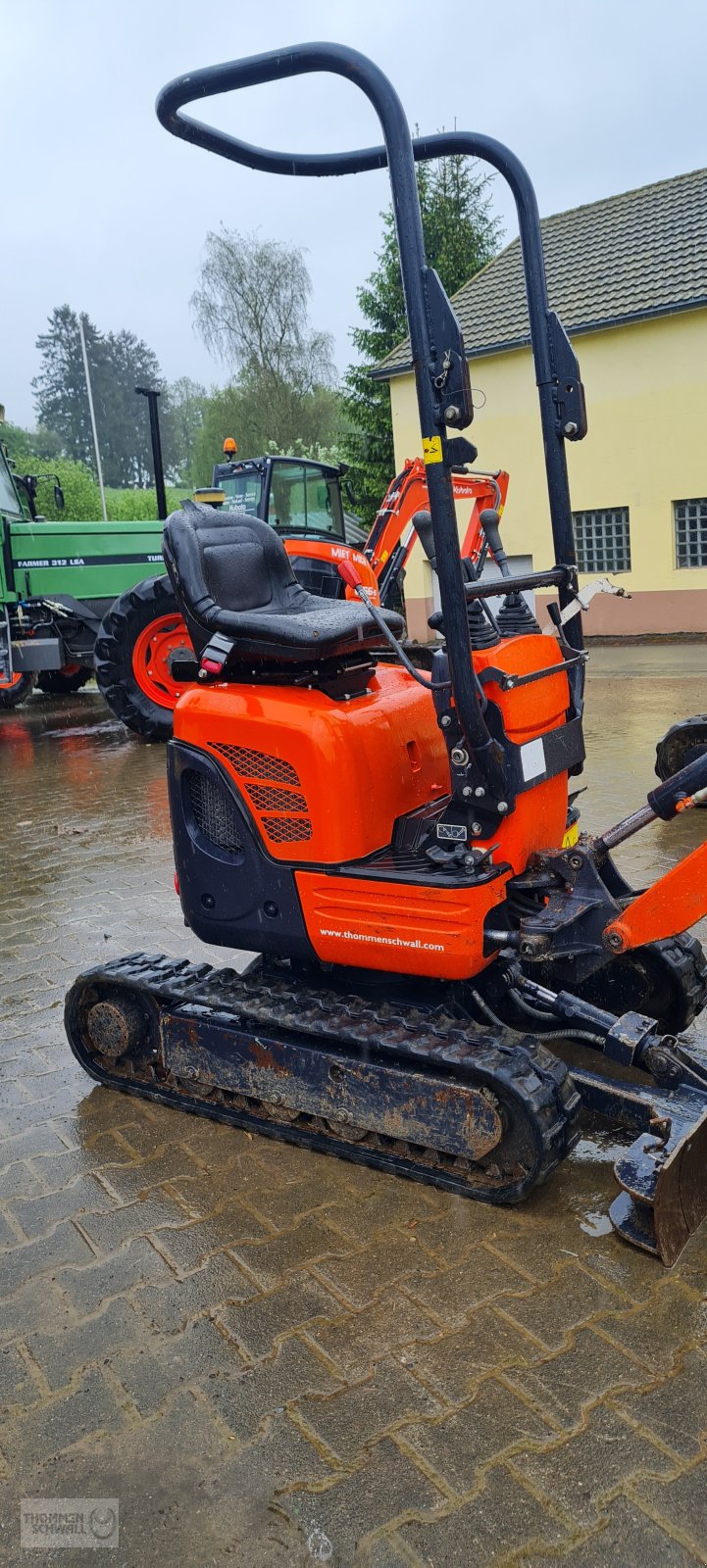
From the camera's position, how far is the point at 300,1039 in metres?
3.42

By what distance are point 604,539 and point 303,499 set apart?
8.21m

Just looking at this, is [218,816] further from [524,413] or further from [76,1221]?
[524,413]

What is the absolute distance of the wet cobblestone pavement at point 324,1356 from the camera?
2.11m

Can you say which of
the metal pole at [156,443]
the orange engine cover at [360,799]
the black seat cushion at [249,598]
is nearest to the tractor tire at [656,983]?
the orange engine cover at [360,799]

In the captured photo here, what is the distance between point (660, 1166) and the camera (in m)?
2.69

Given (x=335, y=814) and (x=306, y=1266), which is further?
(x=335, y=814)

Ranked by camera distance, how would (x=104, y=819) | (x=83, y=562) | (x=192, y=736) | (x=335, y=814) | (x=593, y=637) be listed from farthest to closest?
(x=593, y=637) → (x=83, y=562) → (x=104, y=819) → (x=192, y=736) → (x=335, y=814)

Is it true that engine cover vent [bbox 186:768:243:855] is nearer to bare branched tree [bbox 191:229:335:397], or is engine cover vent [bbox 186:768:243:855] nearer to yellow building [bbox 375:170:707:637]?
yellow building [bbox 375:170:707:637]

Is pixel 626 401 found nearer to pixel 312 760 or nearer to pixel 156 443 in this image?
pixel 156 443

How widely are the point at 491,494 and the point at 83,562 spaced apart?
15.1ft

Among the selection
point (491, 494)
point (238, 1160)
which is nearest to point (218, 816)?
point (238, 1160)

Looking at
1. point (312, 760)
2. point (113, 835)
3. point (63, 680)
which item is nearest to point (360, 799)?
point (312, 760)

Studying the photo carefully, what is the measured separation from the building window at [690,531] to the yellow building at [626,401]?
0.02 meters

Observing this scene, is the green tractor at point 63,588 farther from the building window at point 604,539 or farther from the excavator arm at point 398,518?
the building window at point 604,539
